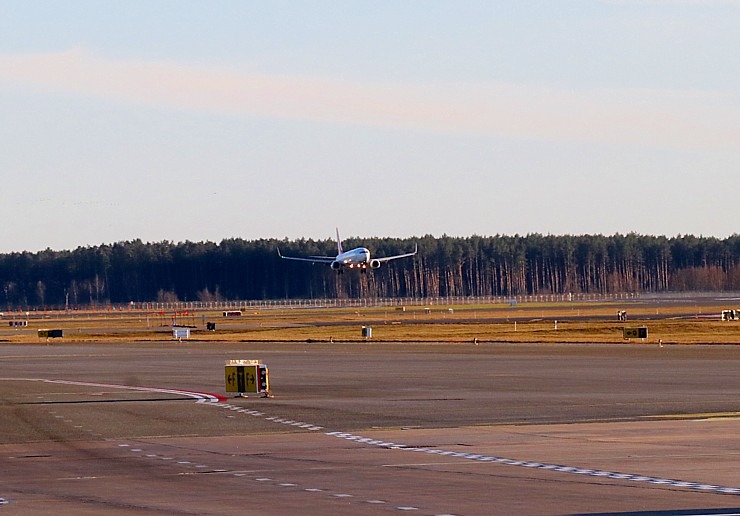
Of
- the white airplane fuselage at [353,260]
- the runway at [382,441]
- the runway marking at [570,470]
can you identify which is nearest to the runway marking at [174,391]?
the runway at [382,441]

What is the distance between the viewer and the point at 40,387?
46.9m

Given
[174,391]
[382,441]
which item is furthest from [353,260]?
[382,441]

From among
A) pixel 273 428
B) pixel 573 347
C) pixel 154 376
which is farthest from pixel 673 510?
pixel 573 347

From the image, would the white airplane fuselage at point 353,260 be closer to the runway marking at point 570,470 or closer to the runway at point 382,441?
the runway at point 382,441

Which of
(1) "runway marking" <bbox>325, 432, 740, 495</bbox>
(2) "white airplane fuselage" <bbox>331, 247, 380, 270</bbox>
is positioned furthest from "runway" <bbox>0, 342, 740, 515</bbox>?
(2) "white airplane fuselage" <bbox>331, 247, 380, 270</bbox>

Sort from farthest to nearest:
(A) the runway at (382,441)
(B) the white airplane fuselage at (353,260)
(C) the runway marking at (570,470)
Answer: (B) the white airplane fuselage at (353,260) < (C) the runway marking at (570,470) < (A) the runway at (382,441)

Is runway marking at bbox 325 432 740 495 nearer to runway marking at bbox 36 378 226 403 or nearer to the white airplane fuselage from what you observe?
runway marking at bbox 36 378 226 403

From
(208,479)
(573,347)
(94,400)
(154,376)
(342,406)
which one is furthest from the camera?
(573,347)

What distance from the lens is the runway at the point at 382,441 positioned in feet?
59.4

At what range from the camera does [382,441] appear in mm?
26531

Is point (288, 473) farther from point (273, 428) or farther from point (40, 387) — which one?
point (40, 387)

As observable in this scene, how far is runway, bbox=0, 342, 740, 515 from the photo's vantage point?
18.1 m

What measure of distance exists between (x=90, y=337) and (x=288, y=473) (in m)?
91.1

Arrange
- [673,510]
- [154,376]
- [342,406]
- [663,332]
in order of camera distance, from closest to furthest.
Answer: [673,510], [342,406], [154,376], [663,332]
